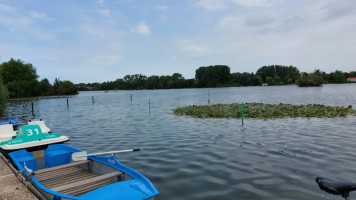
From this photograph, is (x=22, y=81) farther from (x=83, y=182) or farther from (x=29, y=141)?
(x=83, y=182)

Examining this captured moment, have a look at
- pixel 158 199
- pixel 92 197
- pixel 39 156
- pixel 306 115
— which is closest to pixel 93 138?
pixel 39 156

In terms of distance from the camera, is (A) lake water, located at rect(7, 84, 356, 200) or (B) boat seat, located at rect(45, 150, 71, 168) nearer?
(A) lake water, located at rect(7, 84, 356, 200)

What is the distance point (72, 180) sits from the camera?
23.3 ft

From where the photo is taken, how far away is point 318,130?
14766 mm

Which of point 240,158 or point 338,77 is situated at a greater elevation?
point 338,77

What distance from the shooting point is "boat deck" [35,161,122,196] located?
5.89 metres

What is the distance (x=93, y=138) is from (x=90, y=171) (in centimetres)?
833

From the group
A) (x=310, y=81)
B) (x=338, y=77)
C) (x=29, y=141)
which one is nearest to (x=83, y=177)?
(x=29, y=141)

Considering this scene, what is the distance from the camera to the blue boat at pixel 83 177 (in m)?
4.94

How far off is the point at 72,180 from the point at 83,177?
32 cm

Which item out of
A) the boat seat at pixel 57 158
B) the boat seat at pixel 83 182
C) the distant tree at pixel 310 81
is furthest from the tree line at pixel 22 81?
the distant tree at pixel 310 81

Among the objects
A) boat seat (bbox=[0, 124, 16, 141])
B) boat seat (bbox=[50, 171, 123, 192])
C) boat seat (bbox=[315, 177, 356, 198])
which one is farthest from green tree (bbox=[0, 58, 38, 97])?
boat seat (bbox=[315, 177, 356, 198])

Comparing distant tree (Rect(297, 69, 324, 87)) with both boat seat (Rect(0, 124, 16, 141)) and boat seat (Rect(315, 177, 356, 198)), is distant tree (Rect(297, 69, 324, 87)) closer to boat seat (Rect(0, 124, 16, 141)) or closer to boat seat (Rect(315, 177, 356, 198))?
boat seat (Rect(0, 124, 16, 141))

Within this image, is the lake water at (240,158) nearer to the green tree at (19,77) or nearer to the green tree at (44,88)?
the green tree at (19,77)
